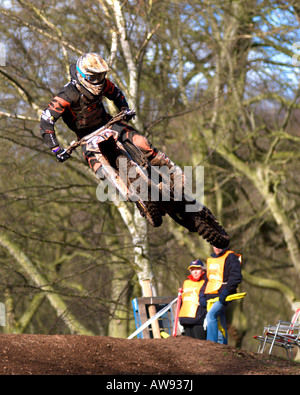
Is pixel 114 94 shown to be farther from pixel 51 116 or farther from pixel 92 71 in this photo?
pixel 51 116

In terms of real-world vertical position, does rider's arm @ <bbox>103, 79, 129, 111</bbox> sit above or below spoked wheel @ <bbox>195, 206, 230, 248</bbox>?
above

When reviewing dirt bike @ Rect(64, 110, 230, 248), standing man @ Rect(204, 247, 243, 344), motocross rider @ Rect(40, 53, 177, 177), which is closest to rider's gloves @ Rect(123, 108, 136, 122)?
dirt bike @ Rect(64, 110, 230, 248)

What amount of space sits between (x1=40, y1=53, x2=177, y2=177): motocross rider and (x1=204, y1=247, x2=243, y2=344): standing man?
159 cm

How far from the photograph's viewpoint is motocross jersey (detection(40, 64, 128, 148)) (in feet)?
20.8

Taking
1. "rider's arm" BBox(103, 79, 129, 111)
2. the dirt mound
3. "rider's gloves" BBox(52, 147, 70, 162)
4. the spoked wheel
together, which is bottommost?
the dirt mound

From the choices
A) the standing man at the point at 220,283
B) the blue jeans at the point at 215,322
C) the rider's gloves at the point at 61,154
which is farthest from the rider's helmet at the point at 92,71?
the blue jeans at the point at 215,322

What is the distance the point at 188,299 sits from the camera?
26.0 feet

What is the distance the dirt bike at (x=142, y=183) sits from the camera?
20.1 feet

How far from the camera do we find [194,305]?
25.7 feet

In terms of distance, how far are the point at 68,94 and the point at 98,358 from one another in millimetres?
2874

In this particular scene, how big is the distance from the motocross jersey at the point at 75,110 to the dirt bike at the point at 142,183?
0.17 meters

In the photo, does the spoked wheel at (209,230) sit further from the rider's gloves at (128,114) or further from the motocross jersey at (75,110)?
the motocross jersey at (75,110)

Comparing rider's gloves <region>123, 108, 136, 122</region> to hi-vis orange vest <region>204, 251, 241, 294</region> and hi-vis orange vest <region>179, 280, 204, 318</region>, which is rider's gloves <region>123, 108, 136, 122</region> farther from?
hi-vis orange vest <region>179, 280, 204, 318</region>
